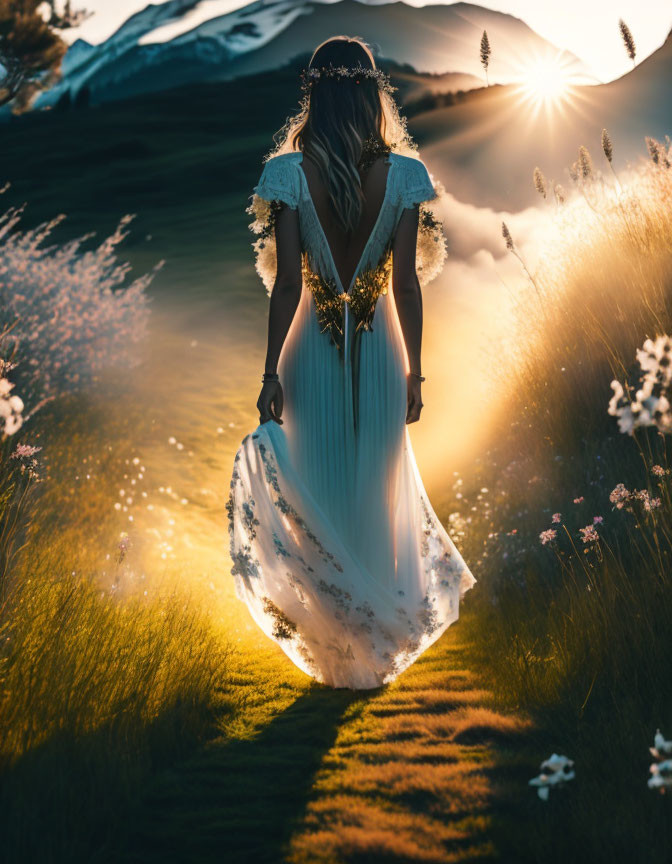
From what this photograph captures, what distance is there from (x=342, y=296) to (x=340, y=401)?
43 centimetres

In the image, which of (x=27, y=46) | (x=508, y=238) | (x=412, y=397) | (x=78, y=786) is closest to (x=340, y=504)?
(x=412, y=397)

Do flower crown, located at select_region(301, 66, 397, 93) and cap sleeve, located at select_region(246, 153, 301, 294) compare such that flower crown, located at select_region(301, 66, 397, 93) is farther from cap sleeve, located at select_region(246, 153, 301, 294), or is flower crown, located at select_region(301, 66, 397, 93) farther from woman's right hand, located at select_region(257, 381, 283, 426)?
woman's right hand, located at select_region(257, 381, 283, 426)

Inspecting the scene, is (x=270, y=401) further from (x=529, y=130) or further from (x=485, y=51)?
(x=529, y=130)

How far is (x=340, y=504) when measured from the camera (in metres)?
3.22

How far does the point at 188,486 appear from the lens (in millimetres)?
5656

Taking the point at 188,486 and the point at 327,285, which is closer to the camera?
the point at 327,285

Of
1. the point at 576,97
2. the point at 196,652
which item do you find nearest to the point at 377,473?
the point at 196,652

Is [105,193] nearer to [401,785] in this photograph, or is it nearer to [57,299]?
[57,299]

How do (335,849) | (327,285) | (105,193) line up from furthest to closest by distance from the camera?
(105,193) → (327,285) → (335,849)

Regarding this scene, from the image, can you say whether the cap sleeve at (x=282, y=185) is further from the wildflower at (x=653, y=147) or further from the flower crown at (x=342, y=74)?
the wildflower at (x=653, y=147)

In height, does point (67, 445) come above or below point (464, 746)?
above

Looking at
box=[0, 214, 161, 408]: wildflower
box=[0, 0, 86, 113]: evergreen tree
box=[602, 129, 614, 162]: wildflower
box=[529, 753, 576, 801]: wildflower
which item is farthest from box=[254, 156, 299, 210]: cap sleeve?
box=[0, 0, 86, 113]: evergreen tree

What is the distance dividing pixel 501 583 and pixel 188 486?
263 centimetres

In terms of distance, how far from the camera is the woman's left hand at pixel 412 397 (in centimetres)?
332
